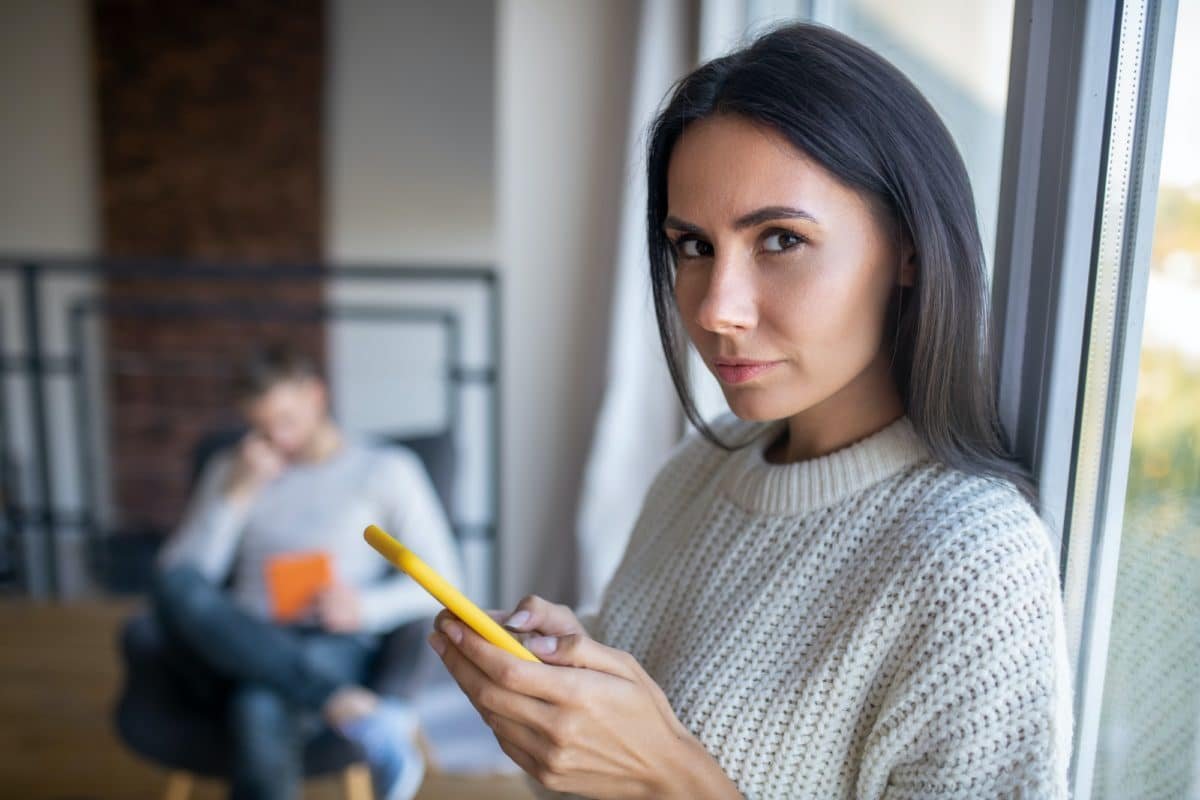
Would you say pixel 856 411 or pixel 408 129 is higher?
pixel 408 129

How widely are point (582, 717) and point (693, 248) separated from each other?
1.21ft

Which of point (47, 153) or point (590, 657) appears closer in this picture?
point (590, 657)

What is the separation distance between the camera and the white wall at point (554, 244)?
2080 mm

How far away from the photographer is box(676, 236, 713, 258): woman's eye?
756 mm

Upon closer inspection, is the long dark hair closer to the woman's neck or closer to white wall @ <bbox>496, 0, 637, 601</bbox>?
the woman's neck

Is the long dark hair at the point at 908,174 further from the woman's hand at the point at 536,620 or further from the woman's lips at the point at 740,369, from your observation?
the woman's hand at the point at 536,620

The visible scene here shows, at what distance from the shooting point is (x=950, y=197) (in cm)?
69

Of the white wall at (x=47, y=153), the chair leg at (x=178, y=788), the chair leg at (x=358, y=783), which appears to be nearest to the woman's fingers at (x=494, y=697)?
the chair leg at (x=358, y=783)

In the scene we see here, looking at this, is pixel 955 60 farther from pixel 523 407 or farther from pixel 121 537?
pixel 121 537

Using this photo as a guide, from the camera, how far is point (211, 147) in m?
4.10

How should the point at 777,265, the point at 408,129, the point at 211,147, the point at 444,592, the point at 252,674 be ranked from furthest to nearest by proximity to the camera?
the point at 408,129
the point at 211,147
the point at 252,674
the point at 777,265
the point at 444,592

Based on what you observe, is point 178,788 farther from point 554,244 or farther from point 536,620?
point 536,620

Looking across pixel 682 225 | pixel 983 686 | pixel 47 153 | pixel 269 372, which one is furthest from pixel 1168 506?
pixel 47 153

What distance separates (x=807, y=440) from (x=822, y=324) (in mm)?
161
